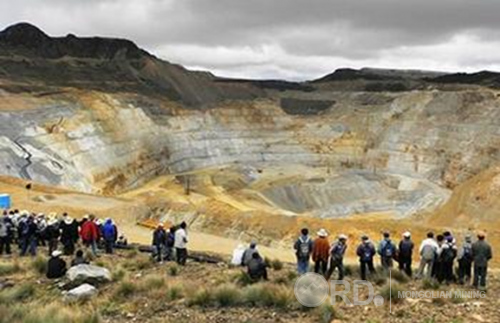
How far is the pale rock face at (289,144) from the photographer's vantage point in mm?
62812

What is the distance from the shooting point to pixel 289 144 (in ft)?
296

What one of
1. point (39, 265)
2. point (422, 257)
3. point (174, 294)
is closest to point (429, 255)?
point (422, 257)

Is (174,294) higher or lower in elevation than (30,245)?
higher

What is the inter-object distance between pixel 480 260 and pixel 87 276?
8.25 metres

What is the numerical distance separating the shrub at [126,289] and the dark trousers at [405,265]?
19.4 ft

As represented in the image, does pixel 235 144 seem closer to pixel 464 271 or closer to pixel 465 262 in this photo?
pixel 464 271

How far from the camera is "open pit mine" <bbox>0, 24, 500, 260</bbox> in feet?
148

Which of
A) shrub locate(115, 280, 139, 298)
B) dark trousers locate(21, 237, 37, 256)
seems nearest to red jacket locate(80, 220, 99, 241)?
dark trousers locate(21, 237, 37, 256)

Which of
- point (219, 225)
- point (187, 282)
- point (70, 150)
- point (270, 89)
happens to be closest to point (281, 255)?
point (219, 225)

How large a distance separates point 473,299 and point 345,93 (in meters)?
92.5

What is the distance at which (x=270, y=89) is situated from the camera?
111 meters

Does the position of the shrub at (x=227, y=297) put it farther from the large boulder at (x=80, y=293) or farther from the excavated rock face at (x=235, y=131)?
the excavated rock face at (x=235, y=131)

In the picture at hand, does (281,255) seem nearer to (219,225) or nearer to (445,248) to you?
(219,225)

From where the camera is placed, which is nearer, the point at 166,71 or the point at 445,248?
the point at 445,248
